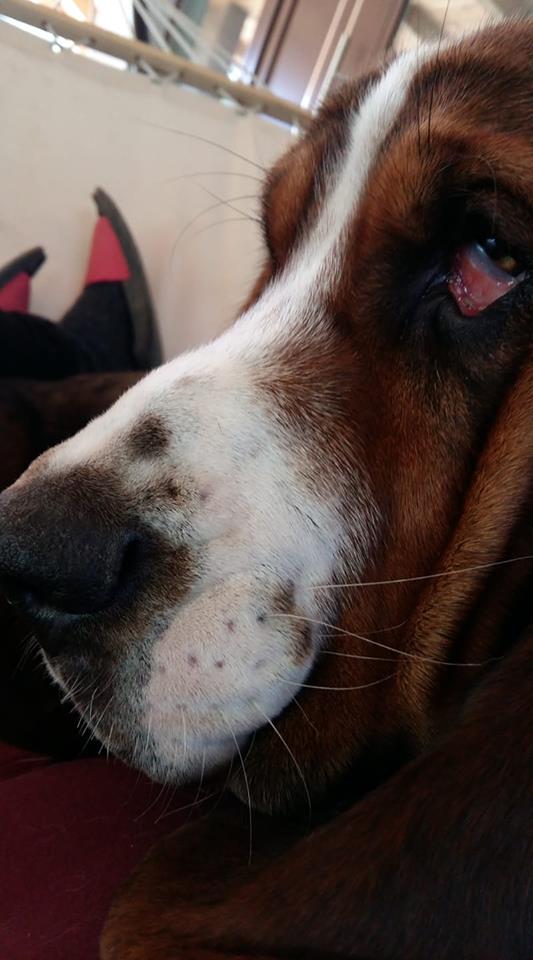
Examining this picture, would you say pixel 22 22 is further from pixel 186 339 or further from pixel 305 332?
pixel 305 332

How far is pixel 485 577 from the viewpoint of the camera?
78cm

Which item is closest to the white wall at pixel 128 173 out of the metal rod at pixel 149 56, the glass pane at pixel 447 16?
the metal rod at pixel 149 56

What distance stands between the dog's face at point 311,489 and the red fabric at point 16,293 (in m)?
1.13

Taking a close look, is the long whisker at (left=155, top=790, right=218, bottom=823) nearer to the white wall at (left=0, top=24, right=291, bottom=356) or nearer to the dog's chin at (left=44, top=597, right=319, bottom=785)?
the dog's chin at (left=44, top=597, right=319, bottom=785)

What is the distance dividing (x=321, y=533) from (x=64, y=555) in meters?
0.25

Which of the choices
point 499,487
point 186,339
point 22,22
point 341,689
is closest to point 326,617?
A: point 341,689

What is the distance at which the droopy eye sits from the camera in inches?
30.1

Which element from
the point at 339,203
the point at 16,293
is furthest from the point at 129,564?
the point at 16,293

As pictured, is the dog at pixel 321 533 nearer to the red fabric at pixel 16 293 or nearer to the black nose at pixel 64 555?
the black nose at pixel 64 555

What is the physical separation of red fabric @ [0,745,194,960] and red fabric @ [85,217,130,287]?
4.29 ft

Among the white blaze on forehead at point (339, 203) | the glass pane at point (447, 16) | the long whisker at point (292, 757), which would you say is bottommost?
the long whisker at point (292, 757)

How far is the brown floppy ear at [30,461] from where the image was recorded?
111 cm

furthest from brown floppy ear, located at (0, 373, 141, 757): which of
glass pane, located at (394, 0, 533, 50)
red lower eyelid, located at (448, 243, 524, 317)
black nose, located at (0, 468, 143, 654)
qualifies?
glass pane, located at (394, 0, 533, 50)

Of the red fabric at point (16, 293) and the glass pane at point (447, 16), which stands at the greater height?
the glass pane at point (447, 16)
